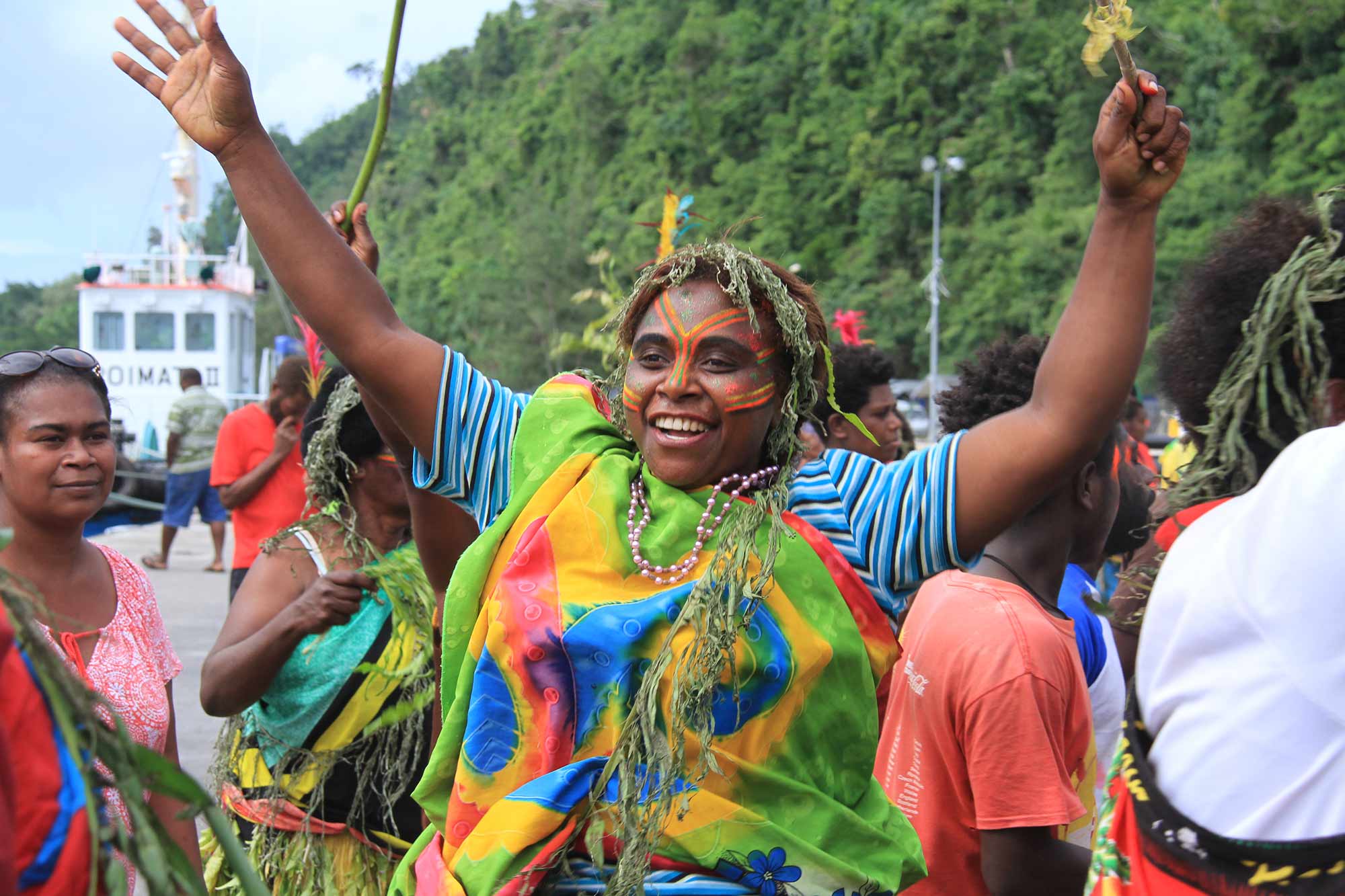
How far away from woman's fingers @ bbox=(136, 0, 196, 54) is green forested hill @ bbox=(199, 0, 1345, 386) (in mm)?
21872

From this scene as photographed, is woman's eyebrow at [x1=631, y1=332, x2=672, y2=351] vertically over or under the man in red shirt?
over

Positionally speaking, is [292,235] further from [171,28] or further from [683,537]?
[683,537]

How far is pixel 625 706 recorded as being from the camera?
2076 millimetres

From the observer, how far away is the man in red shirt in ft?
7.73

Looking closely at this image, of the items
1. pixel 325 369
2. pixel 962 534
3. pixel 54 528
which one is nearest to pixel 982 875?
pixel 962 534

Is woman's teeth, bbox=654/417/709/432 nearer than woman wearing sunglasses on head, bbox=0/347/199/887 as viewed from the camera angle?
Yes

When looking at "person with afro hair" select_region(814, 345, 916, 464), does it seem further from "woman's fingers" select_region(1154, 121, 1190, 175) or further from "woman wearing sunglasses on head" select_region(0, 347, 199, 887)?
"woman's fingers" select_region(1154, 121, 1190, 175)

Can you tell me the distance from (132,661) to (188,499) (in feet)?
33.2

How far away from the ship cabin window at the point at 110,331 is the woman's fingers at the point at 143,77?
26207 mm

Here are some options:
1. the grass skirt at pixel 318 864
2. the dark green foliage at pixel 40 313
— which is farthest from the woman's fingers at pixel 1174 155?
the dark green foliage at pixel 40 313

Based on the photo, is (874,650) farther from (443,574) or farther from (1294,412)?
(443,574)

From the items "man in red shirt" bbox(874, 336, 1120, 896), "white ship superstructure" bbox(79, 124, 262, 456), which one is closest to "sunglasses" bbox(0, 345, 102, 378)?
"man in red shirt" bbox(874, 336, 1120, 896)

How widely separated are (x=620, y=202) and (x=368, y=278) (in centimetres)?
5435

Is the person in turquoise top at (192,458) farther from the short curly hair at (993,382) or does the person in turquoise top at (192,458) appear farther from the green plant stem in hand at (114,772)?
→ the green plant stem in hand at (114,772)
